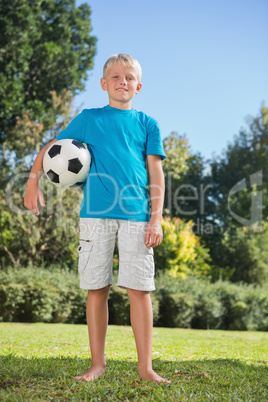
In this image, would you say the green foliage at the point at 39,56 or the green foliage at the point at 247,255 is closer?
the green foliage at the point at 39,56

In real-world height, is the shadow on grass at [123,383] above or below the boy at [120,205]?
below

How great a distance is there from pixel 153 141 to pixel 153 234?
69 centimetres

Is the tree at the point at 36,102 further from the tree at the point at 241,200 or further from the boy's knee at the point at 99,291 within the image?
the boy's knee at the point at 99,291

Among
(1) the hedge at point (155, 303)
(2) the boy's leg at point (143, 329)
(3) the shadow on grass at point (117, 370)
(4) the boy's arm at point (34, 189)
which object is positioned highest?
(4) the boy's arm at point (34, 189)

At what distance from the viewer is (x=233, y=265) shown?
19.4 m

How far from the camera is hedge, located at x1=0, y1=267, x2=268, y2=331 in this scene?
29.3 ft

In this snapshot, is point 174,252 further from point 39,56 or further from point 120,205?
point 120,205

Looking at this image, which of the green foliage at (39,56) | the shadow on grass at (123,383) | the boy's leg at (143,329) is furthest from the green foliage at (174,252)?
the boy's leg at (143,329)

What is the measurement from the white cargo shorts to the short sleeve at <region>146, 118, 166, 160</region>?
0.54m

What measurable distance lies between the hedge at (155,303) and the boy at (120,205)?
21.2 feet

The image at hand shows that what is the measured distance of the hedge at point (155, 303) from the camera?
8938mm

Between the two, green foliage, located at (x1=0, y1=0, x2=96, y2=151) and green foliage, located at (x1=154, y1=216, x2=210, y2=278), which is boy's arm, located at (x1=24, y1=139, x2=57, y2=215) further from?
green foliage, located at (x1=154, y1=216, x2=210, y2=278)

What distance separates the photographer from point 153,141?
2.92 m

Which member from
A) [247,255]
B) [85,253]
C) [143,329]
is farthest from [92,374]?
[247,255]
